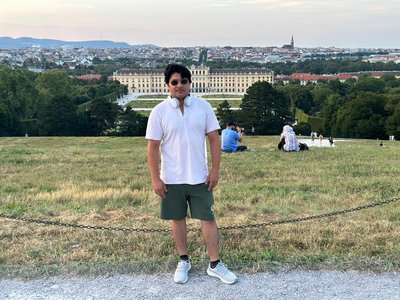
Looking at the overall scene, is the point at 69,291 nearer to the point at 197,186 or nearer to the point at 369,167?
the point at 197,186

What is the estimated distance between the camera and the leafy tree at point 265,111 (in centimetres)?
4516

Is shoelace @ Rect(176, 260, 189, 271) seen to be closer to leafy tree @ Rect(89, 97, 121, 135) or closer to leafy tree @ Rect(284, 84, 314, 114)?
leafy tree @ Rect(89, 97, 121, 135)

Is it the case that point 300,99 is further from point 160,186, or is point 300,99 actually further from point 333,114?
point 160,186

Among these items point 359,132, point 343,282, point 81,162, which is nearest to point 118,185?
point 81,162

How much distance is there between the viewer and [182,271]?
359 cm

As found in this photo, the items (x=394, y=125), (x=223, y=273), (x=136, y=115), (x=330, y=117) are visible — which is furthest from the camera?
(x=330, y=117)

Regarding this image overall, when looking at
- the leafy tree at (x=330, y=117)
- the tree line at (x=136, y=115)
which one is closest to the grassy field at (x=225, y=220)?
the tree line at (x=136, y=115)

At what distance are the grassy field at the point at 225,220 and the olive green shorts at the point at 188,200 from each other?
0.38 metres

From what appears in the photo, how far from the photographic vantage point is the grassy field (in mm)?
3828

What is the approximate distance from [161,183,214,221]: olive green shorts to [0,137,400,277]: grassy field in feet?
1.26

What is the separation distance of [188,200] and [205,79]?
4222 inches

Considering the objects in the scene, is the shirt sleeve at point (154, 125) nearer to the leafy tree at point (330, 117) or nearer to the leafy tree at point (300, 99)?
the leafy tree at point (330, 117)

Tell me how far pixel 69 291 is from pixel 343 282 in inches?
70.1

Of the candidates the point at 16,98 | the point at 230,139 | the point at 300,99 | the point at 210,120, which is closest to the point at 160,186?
the point at 210,120
